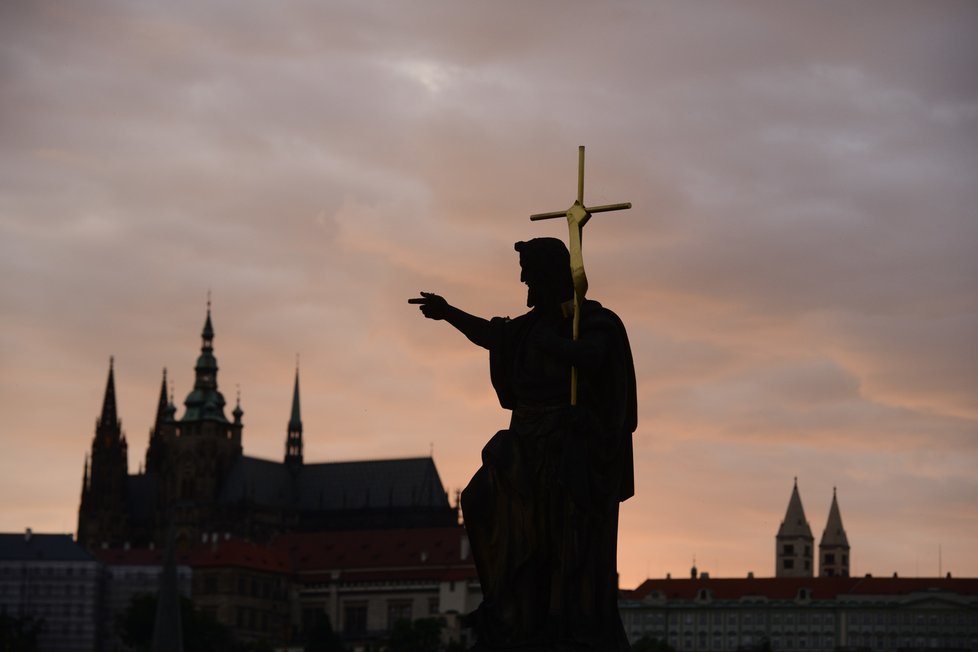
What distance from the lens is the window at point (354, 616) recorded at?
611 ft

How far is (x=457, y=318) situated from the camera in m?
14.2

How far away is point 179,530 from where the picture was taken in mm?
198375

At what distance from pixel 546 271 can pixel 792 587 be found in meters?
161

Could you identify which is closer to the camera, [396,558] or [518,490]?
[518,490]

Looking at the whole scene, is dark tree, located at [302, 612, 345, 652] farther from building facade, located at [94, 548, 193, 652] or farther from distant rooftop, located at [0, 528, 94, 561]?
distant rooftop, located at [0, 528, 94, 561]

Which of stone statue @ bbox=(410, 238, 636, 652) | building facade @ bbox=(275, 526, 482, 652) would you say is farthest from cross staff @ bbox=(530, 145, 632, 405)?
building facade @ bbox=(275, 526, 482, 652)

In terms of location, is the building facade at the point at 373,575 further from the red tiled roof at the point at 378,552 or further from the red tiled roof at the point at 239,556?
the red tiled roof at the point at 239,556

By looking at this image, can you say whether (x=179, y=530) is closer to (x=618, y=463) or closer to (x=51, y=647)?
(x=51, y=647)

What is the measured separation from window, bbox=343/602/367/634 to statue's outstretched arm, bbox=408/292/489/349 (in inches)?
6838

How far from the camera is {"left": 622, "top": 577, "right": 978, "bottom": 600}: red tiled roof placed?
561ft

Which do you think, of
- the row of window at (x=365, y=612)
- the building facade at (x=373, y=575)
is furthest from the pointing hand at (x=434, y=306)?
the row of window at (x=365, y=612)

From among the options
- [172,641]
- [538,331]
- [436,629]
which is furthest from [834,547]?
[538,331]

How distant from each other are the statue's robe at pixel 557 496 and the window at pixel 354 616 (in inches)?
6847

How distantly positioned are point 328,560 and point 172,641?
3471 inches
